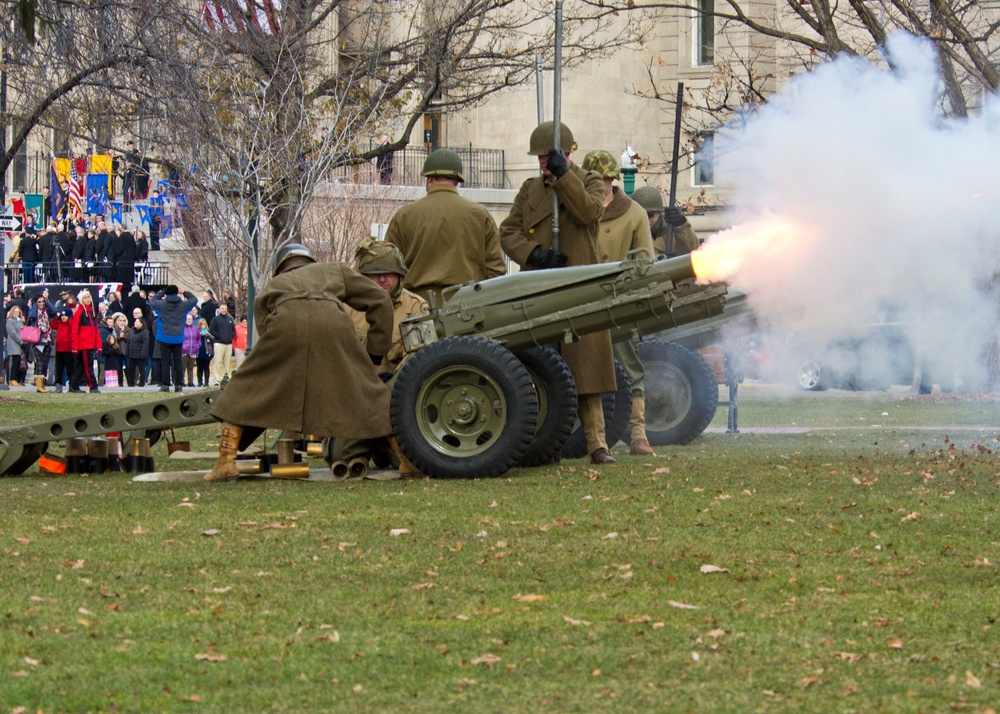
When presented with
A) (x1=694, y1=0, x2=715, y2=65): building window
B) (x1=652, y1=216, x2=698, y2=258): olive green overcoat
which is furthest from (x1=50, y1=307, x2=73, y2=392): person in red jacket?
(x1=694, y1=0, x2=715, y2=65): building window

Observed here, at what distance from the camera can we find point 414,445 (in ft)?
35.3

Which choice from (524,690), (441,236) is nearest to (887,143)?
(441,236)

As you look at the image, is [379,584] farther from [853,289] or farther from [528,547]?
[853,289]

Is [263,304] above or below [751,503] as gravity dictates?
above

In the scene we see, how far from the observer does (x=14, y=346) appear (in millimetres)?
31688

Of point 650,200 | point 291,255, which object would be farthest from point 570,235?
point 650,200

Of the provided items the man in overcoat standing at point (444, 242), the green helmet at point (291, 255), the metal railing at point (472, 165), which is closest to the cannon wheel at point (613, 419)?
the man in overcoat standing at point (444, 242)

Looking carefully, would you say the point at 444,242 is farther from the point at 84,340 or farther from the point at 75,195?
the point at 75,195

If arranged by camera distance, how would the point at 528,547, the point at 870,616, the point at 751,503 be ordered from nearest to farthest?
the point at 870,616 → the point at 528,547 → the point at 751,503

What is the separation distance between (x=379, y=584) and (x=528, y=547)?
3.37 ft

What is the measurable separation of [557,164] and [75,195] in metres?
31.2

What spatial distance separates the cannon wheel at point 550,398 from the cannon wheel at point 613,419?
77 cm

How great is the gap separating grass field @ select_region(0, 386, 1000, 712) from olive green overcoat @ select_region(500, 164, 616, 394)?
113cm

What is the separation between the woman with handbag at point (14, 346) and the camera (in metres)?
31.5
